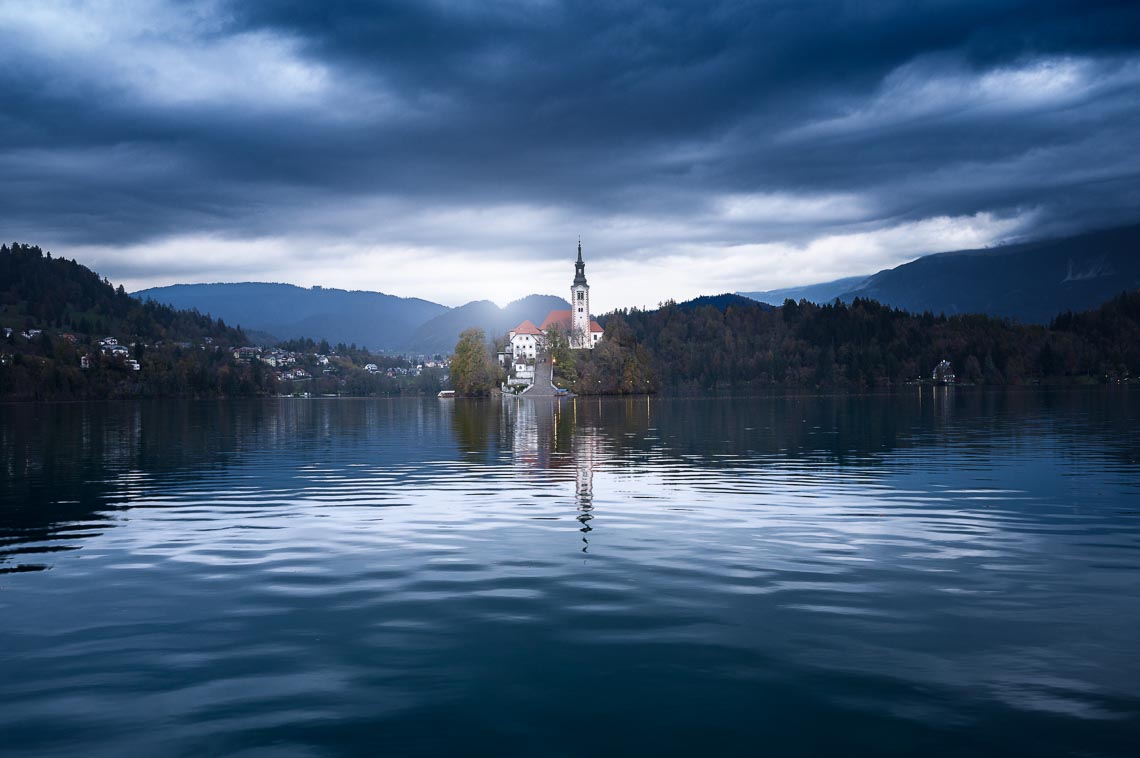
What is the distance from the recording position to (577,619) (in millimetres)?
15383

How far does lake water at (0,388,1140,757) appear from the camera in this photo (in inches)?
417

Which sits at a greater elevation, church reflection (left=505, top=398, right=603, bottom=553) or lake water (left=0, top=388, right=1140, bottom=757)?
lake water (left=0, top=388, right=1140, bottom=757)

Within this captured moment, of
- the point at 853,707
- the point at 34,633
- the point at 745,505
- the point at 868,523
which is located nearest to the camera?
the point at 853,707

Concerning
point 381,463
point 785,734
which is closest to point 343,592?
point 785,734

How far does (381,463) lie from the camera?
4931 cm

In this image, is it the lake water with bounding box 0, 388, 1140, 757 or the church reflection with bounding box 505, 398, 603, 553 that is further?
the church reflection with bounding box 505, 398, 603, 553

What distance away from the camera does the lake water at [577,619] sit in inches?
417

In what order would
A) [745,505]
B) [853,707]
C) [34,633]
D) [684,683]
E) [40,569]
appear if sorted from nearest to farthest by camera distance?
[853,707] < [684,683] < [34,633] < [40,569] < [745,505]

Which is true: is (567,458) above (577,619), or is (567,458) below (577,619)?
below

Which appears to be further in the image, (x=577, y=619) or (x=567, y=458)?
(x=567, y=458)

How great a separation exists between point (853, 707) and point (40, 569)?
1896 centimetres

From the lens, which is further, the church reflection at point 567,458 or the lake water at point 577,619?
the church reflection at point 567,458

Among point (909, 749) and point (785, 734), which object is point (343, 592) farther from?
point (909, 749)

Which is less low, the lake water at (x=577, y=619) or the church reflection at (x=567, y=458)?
the lake water at (x=577, y=619)
